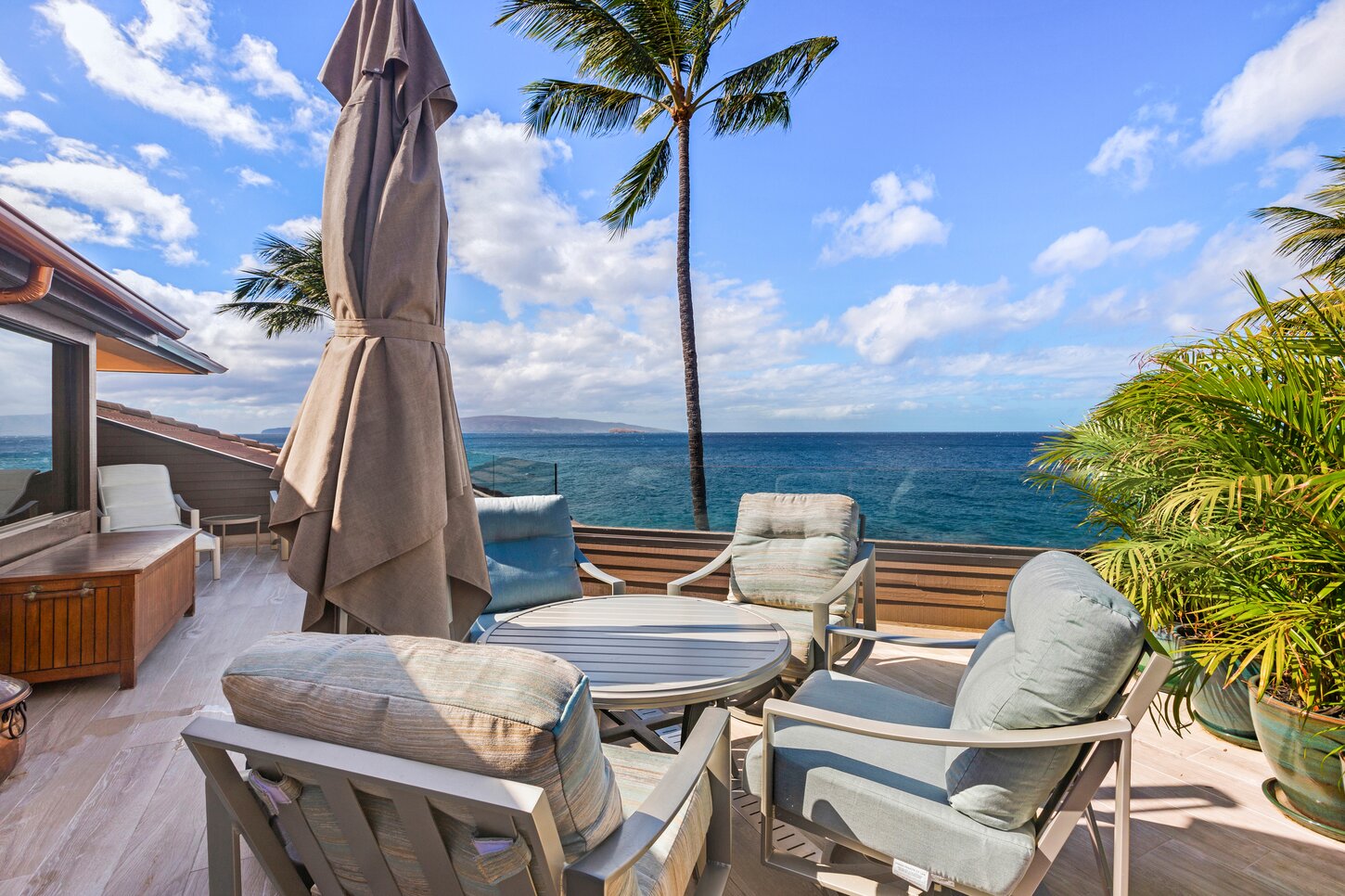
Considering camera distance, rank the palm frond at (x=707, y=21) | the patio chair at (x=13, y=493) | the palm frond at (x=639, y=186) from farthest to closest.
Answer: the palm frond at (x=639, y=186) < the palm frond at (x=707, y=21) < the patio chair at (x=13, y=493)

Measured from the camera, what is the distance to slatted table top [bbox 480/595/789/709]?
180cm

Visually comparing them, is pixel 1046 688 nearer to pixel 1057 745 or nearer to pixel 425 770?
Result: pixel 1057 745

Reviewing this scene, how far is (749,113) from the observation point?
236 inches

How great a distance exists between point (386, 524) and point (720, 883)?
116 centimetres

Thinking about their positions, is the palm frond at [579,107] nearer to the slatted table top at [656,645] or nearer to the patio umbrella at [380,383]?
the patio umbrella at [380,383]

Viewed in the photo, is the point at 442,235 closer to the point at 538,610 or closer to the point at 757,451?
the point at 538,610

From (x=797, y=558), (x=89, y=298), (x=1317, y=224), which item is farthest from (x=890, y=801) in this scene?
(x=1317, y=224)

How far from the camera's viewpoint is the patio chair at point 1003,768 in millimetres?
1260

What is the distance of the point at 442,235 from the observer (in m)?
1.85

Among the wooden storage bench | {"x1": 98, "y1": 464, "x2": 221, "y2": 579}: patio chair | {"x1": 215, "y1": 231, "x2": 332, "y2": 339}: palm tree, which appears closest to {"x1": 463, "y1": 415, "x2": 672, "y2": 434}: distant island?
{"x1": 215, "y1": 231, "x2": 332, "y2": 339}: palm tree

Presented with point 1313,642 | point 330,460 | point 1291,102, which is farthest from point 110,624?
point 1291,102

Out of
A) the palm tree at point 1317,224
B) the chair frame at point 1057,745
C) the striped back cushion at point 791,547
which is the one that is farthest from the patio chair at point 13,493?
the palm tree at point 1317,224

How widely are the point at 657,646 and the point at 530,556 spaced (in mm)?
1230

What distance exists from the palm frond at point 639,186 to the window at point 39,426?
4.60 m
